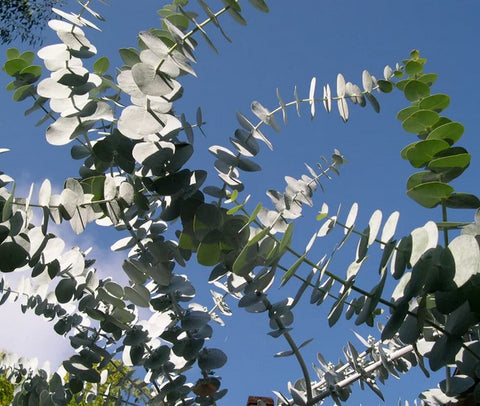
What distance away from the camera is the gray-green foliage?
97 centimetres

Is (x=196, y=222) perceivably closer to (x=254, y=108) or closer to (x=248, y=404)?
(x=254, y=108)

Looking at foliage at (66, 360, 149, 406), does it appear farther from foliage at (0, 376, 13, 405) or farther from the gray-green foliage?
foliage at (0, 376, 13, 405)

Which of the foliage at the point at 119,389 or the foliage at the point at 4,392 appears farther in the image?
the foliage at the point at 4,392

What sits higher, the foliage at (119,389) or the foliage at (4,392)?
the foliage at (4,392)

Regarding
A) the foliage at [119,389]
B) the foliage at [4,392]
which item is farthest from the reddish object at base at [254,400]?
the foliage at [4,392]

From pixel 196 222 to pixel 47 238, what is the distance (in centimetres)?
35

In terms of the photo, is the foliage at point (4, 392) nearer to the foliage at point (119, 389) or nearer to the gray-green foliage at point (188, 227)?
the foliage at point (119, 389)

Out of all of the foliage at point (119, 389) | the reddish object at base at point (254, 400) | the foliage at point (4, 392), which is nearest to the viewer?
the foliage at point (119, 389)

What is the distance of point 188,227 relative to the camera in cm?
110

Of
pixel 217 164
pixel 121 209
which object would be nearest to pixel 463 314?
pixel 217 164

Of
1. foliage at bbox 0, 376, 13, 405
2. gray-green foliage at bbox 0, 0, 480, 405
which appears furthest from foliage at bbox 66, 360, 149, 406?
foliage at bbox 0, 376, 13, 405

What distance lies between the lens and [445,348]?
0.94 meters

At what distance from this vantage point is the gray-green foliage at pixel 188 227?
3.18 feet

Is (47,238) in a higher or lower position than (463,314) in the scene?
higher
